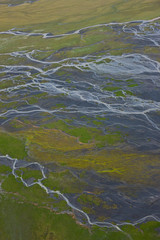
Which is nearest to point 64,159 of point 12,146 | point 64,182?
point 64,182

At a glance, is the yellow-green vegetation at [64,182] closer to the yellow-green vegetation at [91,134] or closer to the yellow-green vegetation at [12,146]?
the yellow-green vegetation at [12,146]

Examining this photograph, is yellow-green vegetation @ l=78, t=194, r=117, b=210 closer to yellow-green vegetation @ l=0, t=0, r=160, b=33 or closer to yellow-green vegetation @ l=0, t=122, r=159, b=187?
yellow-green vegetation @ l=0, t=122, r=159, b=187

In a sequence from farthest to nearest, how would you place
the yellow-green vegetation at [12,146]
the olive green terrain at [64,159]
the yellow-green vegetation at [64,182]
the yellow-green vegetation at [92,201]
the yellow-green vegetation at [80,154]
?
the yellow-green vegetation at [12,146], the yellow-green vegetation at [80,154], the yellow-green vegetation at [64,182], the yellow-green vegetation at [92,201], the olive green terrain at [64,159]

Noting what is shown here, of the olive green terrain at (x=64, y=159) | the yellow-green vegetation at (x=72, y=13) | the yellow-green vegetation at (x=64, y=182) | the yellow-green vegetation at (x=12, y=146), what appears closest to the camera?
the olive green terrain at (x=64, y=159)

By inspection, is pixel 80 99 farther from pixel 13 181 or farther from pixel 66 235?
pixel 66 235

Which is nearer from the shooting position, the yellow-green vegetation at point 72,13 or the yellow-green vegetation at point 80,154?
the yellow-green vegetation at point 80,154

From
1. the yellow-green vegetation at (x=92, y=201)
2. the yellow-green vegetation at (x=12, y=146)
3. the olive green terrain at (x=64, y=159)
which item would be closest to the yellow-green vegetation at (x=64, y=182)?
the olive green terrain at (x=64, y=159)

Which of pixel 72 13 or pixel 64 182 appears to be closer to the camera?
pixel 64 182

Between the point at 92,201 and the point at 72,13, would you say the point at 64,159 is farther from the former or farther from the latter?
the point at 72,13

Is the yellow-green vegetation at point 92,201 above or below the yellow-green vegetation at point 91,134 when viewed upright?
below

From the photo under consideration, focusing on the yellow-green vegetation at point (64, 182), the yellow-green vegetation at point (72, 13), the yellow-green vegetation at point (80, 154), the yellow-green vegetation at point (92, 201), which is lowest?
the yellow-green vegetation at point (92, 201)

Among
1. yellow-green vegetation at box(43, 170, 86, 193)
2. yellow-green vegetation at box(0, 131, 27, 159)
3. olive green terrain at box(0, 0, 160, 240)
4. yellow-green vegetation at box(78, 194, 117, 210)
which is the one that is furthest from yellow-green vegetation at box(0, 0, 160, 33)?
yellow-green vegetation at box(78, 194, 117, 210)
